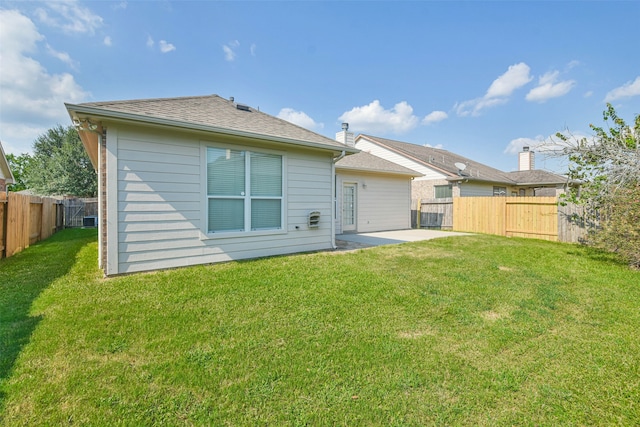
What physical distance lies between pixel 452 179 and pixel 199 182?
1333 centimetres

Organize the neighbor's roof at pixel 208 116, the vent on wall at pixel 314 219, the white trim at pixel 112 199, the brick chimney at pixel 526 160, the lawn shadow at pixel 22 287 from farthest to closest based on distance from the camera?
the brick chimney at pixel 526 160 < the vent on wall at pixel 314 219 < the white trim at pixel 112 199 < the neighbor's roof at pixel 208 116 < the lawn shadow at pixel 22 287

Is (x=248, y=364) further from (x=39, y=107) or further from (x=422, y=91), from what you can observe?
(x=39, y=107)

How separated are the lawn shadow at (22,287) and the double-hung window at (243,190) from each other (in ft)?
8.97

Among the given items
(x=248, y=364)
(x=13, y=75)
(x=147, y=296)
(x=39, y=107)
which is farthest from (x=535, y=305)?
(x=39, y=107)

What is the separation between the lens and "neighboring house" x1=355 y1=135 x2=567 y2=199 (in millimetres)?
15820

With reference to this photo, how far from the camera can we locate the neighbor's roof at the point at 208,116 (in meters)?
4.76

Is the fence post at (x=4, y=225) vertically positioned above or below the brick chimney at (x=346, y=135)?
below

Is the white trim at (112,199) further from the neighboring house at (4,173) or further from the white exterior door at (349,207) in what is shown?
the neighboring house at (4,173)

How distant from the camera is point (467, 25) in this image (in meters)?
10.5

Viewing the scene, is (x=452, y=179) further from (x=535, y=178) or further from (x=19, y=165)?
(x=19, y=165)

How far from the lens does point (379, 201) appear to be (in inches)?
508

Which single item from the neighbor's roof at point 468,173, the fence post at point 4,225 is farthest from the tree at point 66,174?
the neighbor's roof at point 468,173

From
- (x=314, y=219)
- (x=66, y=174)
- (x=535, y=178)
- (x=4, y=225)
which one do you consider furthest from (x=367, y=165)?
(x=66, y=174)

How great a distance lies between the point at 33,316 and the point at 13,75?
1295 centimetres
